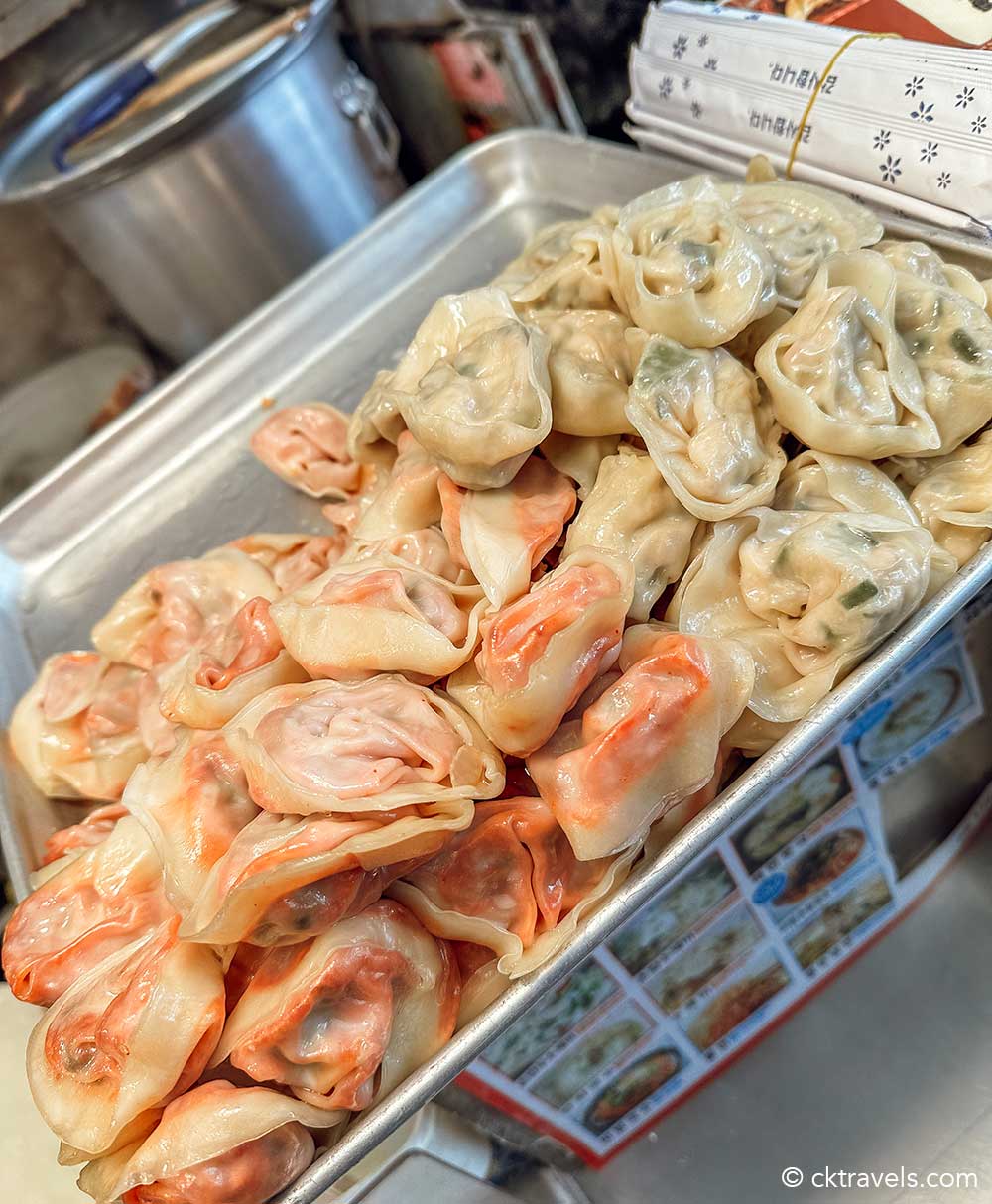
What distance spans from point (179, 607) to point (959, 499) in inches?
49.3

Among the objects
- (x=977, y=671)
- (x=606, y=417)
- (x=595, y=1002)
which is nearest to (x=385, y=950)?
(x=595, y=1002)

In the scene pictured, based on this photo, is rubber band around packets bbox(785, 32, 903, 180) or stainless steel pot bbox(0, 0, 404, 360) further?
stainless steel pot bbox(0, 0, 404, 360)

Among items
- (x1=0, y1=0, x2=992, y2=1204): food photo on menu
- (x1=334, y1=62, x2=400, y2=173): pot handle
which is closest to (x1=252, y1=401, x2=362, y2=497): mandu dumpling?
(x1=0, y1=0, x2=992, y2=1204): food photo on menu

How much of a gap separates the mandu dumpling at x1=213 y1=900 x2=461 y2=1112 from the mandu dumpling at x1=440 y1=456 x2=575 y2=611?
44 centimetres

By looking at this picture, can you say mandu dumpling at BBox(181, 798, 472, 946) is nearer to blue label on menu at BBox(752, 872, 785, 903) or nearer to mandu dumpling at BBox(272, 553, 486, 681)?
mandu dumpling at BBox(272, 553, 486, 681)

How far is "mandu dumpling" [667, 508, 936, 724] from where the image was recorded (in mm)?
1071

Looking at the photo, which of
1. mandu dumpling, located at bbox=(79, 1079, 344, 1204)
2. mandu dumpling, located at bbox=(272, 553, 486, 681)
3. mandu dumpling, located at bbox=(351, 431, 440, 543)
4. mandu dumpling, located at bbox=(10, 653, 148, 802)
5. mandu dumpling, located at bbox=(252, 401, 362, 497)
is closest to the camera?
mandu dumpling, located at bbox=(79, 1079, 344, 1204)

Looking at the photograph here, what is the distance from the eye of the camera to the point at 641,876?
3.28ft

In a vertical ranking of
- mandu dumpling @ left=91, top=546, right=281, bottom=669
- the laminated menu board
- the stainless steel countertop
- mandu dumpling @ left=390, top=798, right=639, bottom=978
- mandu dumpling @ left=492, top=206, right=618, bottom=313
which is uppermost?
mandu dumpling @ left=492, top=206, right=618, bottom=313

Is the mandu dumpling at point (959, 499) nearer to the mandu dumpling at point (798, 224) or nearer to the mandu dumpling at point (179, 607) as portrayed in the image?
the mandu dumpling at point (798, 224)

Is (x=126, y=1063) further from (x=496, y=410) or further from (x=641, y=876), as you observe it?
(x=496, y=410)

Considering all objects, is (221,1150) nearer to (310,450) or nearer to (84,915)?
(84,915)

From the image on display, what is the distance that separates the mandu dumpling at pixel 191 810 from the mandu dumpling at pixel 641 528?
0.53 m

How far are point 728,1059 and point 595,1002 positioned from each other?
367 millimetres
